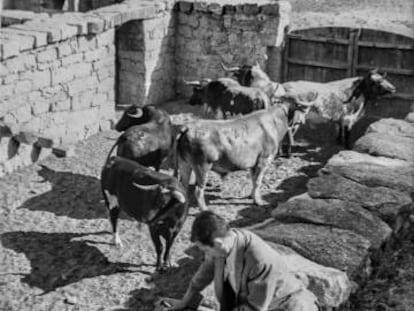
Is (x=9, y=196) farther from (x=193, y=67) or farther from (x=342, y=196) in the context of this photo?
(x=193, y=67)

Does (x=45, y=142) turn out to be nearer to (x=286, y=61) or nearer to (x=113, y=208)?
(x=113, y=208)

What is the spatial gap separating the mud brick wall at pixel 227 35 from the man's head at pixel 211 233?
9.55 meters

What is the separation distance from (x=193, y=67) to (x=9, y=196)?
5.91 m

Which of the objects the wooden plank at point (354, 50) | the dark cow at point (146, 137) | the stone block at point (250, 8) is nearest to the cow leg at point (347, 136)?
the wooden plank at point (354, 50)

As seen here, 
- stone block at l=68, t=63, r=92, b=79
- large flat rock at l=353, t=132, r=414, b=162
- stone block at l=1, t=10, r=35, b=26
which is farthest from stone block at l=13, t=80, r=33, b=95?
large flat rock at l=353, t=132, r=414, b=162

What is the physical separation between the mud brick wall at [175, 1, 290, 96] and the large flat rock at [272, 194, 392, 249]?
23.0 ft

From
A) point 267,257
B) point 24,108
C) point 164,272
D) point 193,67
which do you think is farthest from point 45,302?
point 193,67

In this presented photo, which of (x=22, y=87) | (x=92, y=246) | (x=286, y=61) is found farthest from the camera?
(x=286, y=61)

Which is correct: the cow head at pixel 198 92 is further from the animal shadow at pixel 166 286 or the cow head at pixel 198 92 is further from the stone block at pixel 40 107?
the animal shadow at pixel 166 286

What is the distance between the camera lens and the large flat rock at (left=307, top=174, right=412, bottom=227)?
24.5 feet

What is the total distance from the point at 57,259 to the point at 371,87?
21.4ft

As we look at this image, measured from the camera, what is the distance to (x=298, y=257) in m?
6.53

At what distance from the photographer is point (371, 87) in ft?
41.1

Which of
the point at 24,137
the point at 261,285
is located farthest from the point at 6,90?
the point at 261,285
